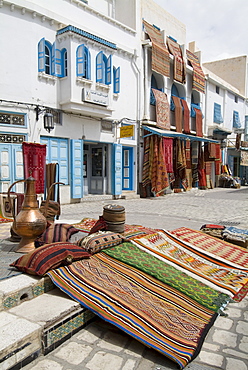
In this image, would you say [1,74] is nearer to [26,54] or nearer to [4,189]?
[26,54]

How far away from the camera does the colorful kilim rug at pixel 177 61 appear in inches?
608

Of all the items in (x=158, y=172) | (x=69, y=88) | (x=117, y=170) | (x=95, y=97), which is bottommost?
(x=158, y=172)

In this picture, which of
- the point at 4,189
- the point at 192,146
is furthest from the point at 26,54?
the point at 192,146

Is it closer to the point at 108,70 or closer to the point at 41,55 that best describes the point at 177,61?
the point at 108,70

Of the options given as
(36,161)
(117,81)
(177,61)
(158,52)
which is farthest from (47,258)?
(177,61)

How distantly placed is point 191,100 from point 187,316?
17943mm

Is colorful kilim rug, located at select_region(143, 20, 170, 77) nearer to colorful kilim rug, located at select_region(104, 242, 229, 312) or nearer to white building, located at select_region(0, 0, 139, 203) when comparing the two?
white building, located at select_region(0, 0, 139, 203)

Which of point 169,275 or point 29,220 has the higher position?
point 29,220

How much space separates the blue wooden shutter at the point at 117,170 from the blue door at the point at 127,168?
1.08 metres

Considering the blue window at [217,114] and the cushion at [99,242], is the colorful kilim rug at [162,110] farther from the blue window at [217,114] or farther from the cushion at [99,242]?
the cushion at [99,242]

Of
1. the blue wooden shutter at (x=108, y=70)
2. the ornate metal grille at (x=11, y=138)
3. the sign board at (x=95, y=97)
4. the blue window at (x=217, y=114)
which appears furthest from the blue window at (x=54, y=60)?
the blue window at (x=217, y=114)

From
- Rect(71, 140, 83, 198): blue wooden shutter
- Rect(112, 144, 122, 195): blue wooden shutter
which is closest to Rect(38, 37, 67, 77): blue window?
Rect(71, 140, 83, 198): blue wooden shutter

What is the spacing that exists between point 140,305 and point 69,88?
8.58 meters

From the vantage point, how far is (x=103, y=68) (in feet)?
35.6
